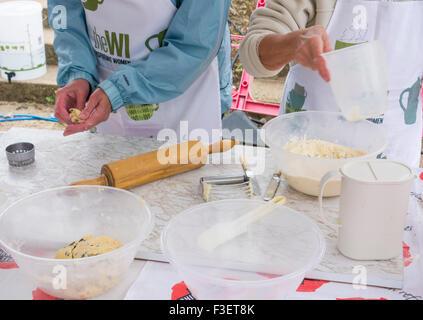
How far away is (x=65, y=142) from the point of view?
1.58 meters

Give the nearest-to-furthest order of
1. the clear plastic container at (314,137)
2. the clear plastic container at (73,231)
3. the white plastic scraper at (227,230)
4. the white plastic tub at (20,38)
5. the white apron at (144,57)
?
the clear plastic container at (73,231), the white plastic scraper at (227,230), the clear plastic container at (314,137), the white apron at (144,57), the white plastic tub at (20,38)

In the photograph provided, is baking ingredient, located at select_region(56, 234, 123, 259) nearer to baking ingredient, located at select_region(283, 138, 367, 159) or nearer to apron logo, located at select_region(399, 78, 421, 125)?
baking ingredient, located at select_region(283, 138, 367, 159)

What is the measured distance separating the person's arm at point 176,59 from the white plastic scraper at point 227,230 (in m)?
0.67

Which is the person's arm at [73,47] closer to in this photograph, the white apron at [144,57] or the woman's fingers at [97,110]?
the white apron at [144,57]

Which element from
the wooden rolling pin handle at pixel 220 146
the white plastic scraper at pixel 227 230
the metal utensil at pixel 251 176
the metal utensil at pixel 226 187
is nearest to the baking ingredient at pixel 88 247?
the white plastic scraper at pixel 227 230

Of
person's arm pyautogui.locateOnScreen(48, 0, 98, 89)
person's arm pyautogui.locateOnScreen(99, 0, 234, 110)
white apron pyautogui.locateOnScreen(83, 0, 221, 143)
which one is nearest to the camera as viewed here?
person's arm pyautogui.locateOnScreen(99, 0, 234, 110)

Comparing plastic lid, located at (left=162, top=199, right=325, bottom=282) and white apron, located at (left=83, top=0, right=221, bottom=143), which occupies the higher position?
white apron, located at (left=83, top=0, right=221, bottom=143)

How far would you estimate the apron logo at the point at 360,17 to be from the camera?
145 centimetres

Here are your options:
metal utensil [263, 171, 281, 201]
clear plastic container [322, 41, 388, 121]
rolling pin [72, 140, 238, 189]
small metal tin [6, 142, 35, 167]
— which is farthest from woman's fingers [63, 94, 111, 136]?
clear plastic container [322, 41, 388, 121]

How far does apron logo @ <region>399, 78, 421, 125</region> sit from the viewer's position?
153cm

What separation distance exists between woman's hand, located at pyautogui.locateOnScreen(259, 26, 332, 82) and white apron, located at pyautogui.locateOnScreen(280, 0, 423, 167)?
19 cm

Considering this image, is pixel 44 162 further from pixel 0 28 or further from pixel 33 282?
pixel 0 28

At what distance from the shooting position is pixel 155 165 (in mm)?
1318
